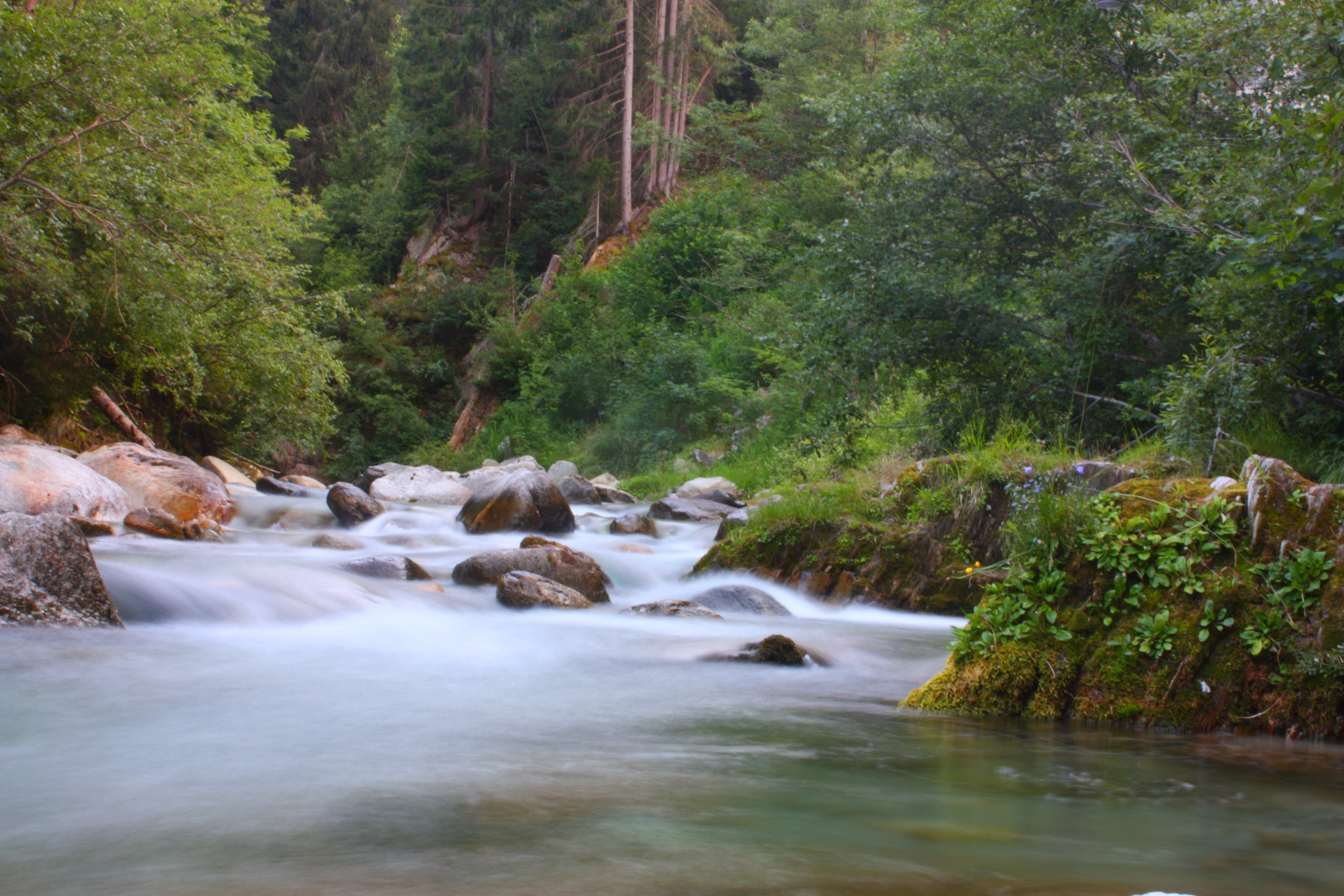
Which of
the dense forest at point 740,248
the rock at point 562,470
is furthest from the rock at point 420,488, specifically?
the rock at point 562,470

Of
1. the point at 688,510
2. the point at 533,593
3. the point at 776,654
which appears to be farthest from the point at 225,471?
the point at 776,654

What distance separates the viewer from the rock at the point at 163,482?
12289mm

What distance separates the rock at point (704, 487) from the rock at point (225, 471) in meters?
8.51

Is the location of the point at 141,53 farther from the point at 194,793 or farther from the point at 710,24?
the point at 710,24

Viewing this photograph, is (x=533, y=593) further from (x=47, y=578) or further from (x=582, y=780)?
(x=582, y=780)

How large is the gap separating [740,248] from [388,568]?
16.0 m

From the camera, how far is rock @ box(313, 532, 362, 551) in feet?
37.2

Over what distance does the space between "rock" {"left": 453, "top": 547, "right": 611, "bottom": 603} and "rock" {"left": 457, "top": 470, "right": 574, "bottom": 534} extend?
415cm

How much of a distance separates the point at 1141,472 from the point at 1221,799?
13.0ft

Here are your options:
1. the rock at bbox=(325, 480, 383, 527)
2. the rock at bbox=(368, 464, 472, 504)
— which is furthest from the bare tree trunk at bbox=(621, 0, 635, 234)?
the rock at bbox=(325, 480, 383, 527)

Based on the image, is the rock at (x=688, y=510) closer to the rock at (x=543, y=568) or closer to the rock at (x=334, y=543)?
the rock at (x=334, y=543)

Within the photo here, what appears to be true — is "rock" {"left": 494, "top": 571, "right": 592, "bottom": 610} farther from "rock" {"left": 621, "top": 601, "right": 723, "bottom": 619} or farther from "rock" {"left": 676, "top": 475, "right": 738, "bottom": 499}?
"rock" {"left": 676, "top": 475, "right": 738, "bottom": 499}

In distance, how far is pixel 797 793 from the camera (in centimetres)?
319

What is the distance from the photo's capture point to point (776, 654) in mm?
5926
